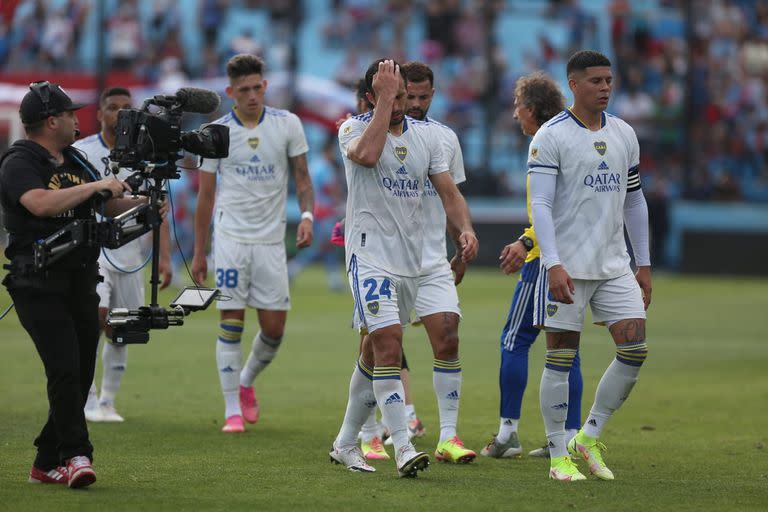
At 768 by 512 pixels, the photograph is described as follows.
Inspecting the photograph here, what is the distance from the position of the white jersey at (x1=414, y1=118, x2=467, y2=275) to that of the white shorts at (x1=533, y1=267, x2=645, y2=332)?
1.05m

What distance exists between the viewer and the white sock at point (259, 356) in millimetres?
10430

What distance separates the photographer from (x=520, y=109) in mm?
8977

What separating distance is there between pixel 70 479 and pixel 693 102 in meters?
25.9

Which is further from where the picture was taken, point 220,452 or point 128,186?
point 220,452

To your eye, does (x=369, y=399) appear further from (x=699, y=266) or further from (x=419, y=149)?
(x=699, y=266)

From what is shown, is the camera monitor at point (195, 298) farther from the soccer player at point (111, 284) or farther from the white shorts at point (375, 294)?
the soccer player at point (111, 284)

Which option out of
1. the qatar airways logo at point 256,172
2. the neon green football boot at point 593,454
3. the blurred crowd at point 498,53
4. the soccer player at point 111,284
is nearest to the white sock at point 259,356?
the soccer player at point 111,284

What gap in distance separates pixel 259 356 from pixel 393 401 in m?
2.99

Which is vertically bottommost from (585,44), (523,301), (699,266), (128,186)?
(699,266)

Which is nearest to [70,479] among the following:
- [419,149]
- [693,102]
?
[419,149]

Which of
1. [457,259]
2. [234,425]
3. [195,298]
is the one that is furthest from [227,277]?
[195,298]

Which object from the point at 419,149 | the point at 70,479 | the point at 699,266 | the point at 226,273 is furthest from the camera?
the point at 699,266

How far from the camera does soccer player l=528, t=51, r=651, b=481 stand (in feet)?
25.4

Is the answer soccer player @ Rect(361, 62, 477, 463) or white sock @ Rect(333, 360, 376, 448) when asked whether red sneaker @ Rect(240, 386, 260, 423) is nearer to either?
soccer player @ Rect(361, 62, 477, 463)
